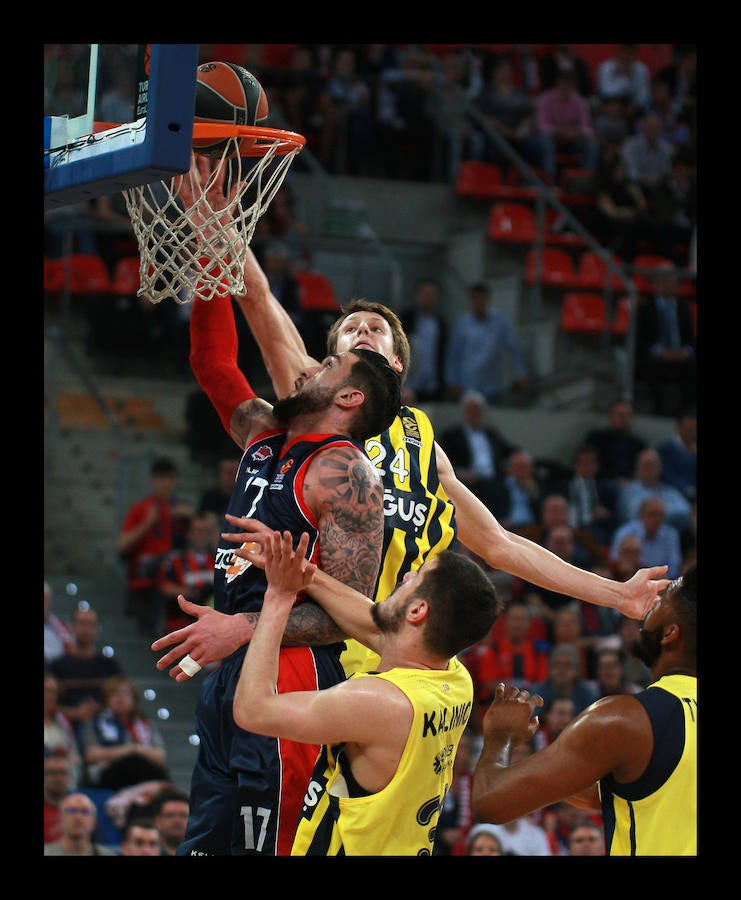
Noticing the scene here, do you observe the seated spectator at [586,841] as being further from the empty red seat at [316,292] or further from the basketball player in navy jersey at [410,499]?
the empty red seat at [316,292]

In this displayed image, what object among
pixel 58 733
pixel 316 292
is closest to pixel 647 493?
pixel 316 292

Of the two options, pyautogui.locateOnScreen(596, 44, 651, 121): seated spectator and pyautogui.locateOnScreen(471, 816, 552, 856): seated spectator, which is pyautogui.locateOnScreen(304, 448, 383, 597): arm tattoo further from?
pyautogui.locateOnScreen(596, 44, 651, 121): seated spectator

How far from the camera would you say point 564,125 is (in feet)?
47.9

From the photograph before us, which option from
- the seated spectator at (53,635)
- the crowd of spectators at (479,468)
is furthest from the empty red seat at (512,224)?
the seated spectator at (53,635)

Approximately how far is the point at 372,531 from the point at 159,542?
20.1ft

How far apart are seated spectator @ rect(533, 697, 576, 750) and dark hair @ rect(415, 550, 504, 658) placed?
5377 mm

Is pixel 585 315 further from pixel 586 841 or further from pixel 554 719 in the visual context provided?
pixel 586 841

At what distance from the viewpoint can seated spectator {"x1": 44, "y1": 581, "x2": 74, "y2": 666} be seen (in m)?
9.12

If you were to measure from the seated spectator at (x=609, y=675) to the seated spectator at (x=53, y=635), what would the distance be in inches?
147

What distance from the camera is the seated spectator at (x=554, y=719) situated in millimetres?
9000

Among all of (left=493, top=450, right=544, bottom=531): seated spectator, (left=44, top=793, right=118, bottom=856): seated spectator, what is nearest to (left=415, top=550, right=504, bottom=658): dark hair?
(left=44, top=793, right=118, bottom=856): seated spectator

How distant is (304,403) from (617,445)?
25.6 ft

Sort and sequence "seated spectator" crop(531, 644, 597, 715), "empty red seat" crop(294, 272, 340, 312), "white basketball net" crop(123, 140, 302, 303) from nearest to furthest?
"white basketball net" crop(123, 140, 302, 303) → "seated spectator" crop(531, 644, 597, 715) → "empty red seat" crop(294, 272, 340, 312)
